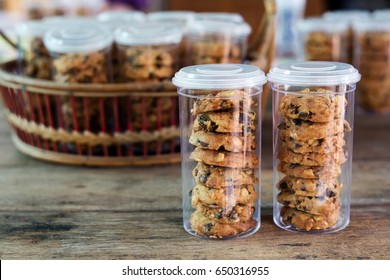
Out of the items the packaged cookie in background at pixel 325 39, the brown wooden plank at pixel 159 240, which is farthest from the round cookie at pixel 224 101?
the packaged cookie in background at pixel 325 39

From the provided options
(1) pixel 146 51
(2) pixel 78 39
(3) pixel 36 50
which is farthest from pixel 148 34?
(3) pixel 36 50

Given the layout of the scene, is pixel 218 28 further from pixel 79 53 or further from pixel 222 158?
pixel 222 158

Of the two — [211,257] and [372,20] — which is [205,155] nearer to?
[211,257]

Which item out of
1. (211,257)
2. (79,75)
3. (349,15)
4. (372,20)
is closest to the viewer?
(211,257)

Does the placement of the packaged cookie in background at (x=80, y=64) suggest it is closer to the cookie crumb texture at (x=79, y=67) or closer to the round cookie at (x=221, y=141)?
the cookie crumb texture at (x=79, y=67)

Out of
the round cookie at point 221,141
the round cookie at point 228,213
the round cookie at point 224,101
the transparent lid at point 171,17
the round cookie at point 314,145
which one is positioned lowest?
the round cookie at point 228,213

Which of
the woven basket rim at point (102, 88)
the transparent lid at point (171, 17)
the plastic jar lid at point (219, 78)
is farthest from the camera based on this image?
the transparent lid at point (171, 17)

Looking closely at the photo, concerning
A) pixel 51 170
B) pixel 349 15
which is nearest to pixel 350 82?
pixel 51 170
